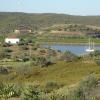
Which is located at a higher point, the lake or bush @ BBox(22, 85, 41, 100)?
bush @ BBox(22, 85, 41, 100)

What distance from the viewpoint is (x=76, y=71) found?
156ft

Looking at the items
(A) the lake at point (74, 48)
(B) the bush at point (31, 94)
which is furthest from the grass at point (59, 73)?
(A) the lake at point (74, 48)

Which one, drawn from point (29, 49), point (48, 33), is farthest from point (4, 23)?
point (29, 49)

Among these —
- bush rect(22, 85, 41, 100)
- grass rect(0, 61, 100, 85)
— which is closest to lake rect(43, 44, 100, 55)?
grass rect(0, 61, 100, 85)

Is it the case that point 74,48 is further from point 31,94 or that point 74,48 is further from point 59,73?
point 31,94

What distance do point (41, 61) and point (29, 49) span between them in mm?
30714

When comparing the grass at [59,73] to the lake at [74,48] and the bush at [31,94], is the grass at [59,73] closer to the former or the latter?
the bush at [31,94]

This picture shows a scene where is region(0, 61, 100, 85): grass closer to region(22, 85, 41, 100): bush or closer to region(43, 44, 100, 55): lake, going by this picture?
region(22, 85, 41, 100): bush

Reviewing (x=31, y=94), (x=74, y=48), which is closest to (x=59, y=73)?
(x=31, y=94)

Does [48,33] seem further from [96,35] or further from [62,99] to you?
[62,99]

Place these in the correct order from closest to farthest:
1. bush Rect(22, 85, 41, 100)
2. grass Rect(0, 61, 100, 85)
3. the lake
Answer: bush Rect(22, 85, 41, 100)
grass Rect(0, 61, 100, 85)
the lake

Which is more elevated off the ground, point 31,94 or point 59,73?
point 31,94

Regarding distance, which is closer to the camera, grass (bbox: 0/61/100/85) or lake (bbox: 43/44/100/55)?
grass (bbox: 0/61/100/85)

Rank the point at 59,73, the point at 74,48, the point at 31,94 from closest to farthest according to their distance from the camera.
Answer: the point at 31,94 → the point at 59,73 → the point at 74,48
